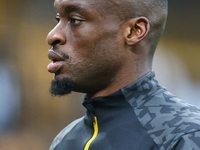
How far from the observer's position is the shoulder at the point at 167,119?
1.83ft

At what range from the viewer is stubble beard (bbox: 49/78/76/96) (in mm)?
704

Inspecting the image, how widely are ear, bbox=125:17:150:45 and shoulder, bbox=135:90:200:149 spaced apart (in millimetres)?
165

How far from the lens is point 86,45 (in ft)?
2.24

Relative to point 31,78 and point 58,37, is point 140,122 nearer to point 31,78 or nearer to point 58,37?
point 58,37

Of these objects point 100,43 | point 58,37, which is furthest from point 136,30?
point 58,37

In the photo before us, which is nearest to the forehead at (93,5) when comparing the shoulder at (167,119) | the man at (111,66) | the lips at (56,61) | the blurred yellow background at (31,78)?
the man at (111,66)

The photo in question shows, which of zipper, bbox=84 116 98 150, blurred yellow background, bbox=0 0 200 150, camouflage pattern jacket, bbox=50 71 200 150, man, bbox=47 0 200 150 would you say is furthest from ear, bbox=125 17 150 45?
blurred yellow background, bbox=0 0 200 150

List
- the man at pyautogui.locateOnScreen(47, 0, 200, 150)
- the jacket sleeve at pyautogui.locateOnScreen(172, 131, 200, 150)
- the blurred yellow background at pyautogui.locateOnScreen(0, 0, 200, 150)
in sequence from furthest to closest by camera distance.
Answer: the blurred yellow background at pyautogui.locateOnScreen(0, 0, 200, 150), the man at pyautogui.locateOnScreen(47, 0, 200, 150), the jacket sleeve at pyautogui.locateOnScreen(172, 131, 200, 150)

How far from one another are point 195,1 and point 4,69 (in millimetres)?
Result: 1690

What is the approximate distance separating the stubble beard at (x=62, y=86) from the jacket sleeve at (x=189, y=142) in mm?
316

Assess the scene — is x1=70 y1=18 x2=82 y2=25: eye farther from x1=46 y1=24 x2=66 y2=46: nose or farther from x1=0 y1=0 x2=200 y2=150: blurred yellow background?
x1=0 y1=0 x2=200 y2=150: blurred yellow background

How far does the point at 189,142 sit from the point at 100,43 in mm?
329

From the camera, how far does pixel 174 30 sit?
7.26 feet

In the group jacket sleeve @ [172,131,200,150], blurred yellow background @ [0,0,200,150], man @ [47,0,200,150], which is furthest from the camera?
blurred yellow background @ [0,0,200,150]
